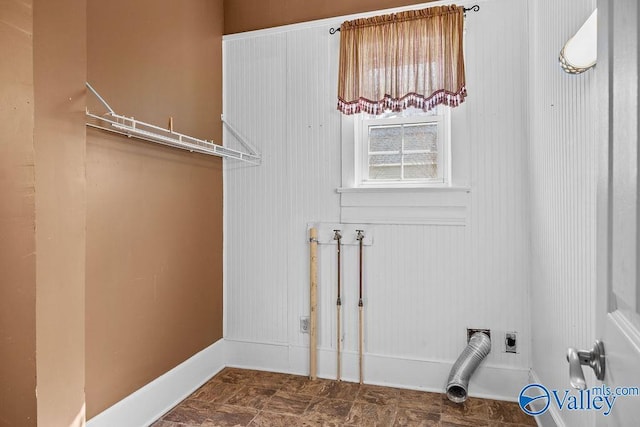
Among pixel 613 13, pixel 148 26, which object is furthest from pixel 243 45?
pixel 613 13

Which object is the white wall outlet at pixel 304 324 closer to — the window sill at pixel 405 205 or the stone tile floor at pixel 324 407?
the stone tile floor at pixel 324 407

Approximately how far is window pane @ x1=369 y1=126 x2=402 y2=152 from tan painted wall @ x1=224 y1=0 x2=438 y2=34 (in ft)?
2.61

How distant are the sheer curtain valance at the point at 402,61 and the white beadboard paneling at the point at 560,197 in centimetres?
44

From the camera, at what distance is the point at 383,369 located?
2.67 meters

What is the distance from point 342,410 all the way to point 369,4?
2573 mm

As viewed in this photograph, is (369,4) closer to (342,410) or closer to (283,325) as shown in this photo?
(283,325)

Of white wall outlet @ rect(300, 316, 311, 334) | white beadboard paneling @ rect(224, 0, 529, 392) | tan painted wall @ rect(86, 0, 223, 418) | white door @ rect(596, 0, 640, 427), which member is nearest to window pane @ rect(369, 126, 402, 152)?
white beadboard paneling @ rect(224, 0, 529, 392)

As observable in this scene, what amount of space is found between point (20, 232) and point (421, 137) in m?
2.22

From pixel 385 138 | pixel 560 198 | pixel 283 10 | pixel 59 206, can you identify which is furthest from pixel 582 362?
pixel 283 10

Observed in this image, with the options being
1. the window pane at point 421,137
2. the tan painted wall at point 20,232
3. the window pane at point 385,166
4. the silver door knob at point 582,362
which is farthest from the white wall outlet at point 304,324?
the silver door knob at point 582,362

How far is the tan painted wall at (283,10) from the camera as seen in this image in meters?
2.75

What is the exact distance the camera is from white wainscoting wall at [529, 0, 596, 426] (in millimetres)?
1510

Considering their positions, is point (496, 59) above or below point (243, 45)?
below

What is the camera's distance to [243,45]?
9.79 ft
